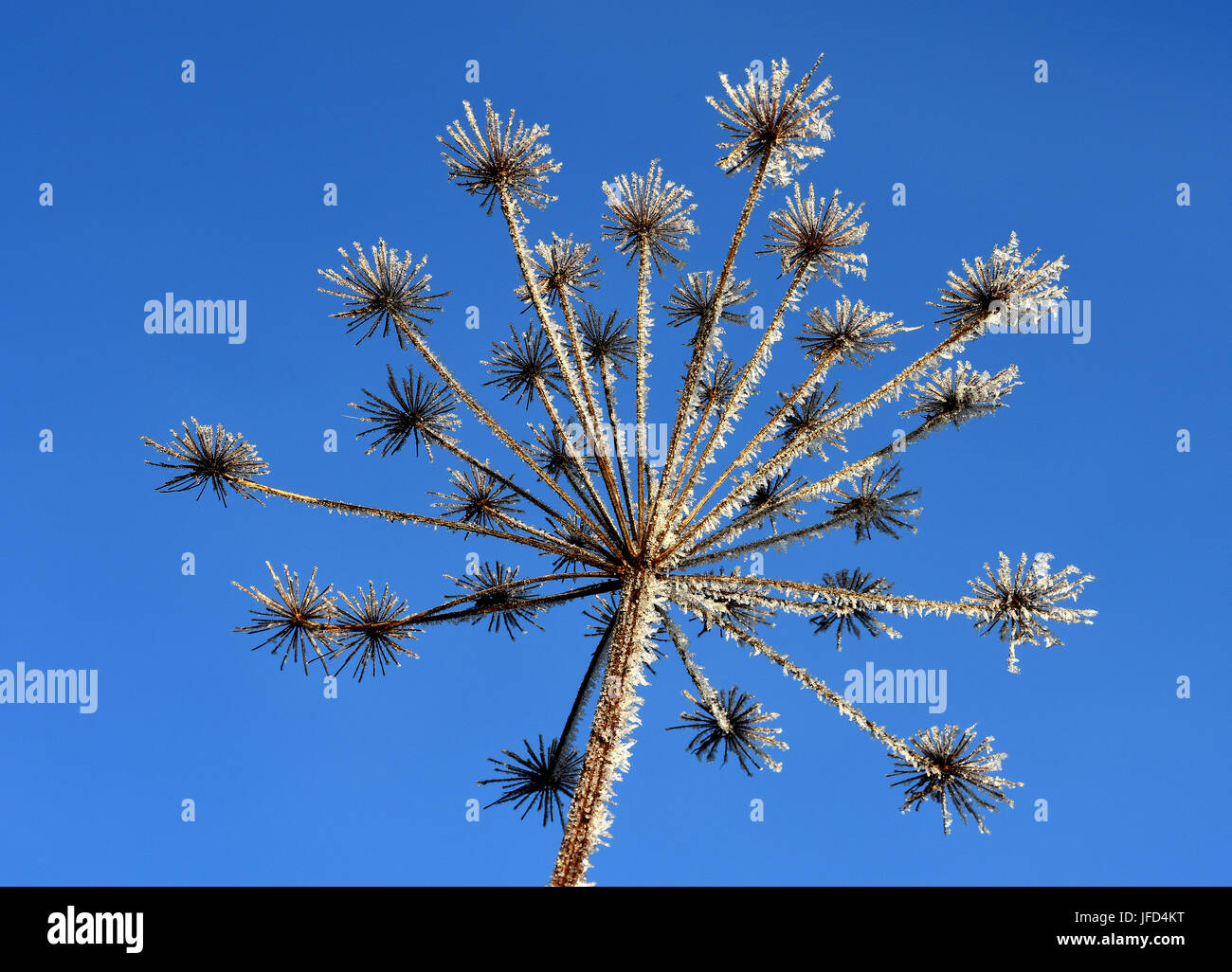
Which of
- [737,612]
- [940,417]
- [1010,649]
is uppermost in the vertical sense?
[940,417]

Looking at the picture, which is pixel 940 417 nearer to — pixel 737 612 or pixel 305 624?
pixel 737 612

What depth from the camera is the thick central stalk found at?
6102mm

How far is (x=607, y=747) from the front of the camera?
6.54 m

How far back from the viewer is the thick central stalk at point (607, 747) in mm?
6102

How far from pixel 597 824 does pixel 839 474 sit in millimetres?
4365
